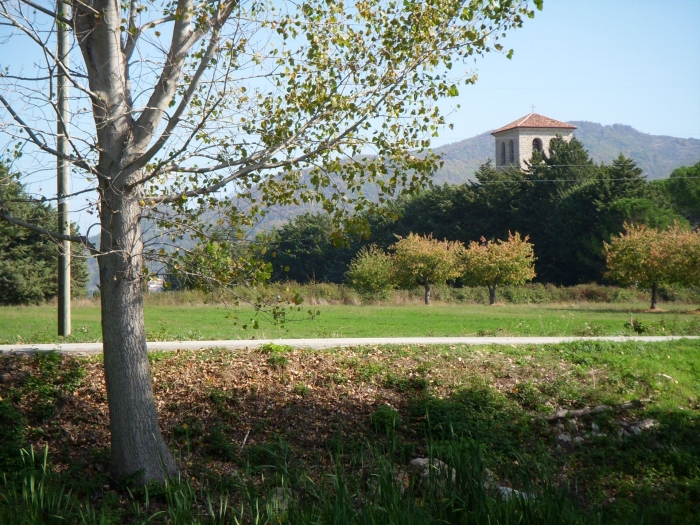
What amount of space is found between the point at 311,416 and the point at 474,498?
13.9 feet

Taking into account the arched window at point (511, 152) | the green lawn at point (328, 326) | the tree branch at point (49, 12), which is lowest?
the green lawn at point (328, 326)

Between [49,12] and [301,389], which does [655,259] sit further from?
[49,12]

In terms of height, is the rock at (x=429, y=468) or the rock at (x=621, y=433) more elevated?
the rock at (x=429, y=468)

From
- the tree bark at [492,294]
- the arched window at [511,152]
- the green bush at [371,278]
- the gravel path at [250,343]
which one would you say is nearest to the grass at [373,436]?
the gravel path at [250,343]

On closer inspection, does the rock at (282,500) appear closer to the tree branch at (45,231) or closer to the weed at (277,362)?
the tree branch at (45,231)

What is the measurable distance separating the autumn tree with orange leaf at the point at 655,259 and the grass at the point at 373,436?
68.4 ft

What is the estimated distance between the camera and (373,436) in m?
8.52

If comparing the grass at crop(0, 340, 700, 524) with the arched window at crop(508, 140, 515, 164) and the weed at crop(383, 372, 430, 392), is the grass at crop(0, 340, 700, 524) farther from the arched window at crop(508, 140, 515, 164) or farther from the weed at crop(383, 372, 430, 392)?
the arched window at crop(508, 140, 515, 164)

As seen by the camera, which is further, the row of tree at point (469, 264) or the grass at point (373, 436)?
the row of tree at point (469, 264)

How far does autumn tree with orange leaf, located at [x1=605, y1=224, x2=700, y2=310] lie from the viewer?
31.6m

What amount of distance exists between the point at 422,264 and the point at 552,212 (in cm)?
2279

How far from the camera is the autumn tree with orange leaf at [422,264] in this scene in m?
39.4

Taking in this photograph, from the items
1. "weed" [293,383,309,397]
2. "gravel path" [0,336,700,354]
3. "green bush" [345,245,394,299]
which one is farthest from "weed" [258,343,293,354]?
"green bush" [345,245,394,299]

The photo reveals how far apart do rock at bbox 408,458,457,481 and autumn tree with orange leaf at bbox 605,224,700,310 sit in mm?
27987
